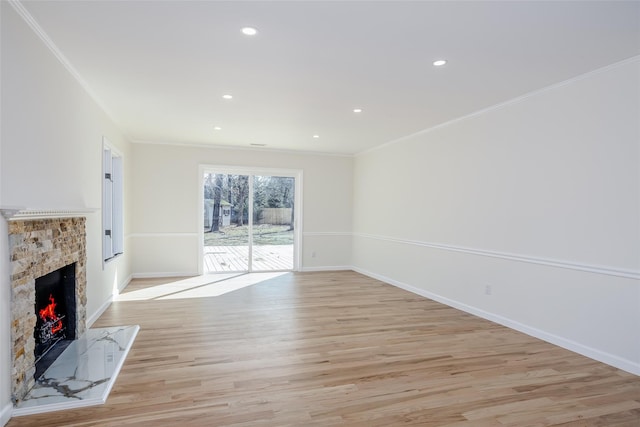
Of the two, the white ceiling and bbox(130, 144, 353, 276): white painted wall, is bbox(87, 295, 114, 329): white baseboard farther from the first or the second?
the white ceiling

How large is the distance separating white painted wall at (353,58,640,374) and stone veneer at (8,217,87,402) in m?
4.45

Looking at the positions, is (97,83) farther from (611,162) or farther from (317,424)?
(611,162)

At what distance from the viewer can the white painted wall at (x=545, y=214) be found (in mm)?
2938

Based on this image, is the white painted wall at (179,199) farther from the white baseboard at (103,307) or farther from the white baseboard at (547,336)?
the white baseboard at (547,336)

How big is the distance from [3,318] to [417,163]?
5111 millimetres

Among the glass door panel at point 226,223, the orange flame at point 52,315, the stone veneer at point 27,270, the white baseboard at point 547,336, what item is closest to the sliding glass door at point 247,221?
the glass door panel at point 226,223

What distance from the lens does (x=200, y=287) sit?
18.7 feet

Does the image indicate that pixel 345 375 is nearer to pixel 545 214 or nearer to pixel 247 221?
pixel 545 214

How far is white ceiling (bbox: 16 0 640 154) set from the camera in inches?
86.9

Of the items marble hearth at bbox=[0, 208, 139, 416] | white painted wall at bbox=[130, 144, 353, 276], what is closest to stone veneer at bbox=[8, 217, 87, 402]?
marble hearth at bbox=[0, 208, 139, 416]

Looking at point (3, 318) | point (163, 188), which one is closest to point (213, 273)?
point (163, 188)

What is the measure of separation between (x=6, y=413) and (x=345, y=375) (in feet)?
7.21

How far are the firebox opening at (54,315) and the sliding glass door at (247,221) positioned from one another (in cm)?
355

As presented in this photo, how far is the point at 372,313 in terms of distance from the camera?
4.42 m
